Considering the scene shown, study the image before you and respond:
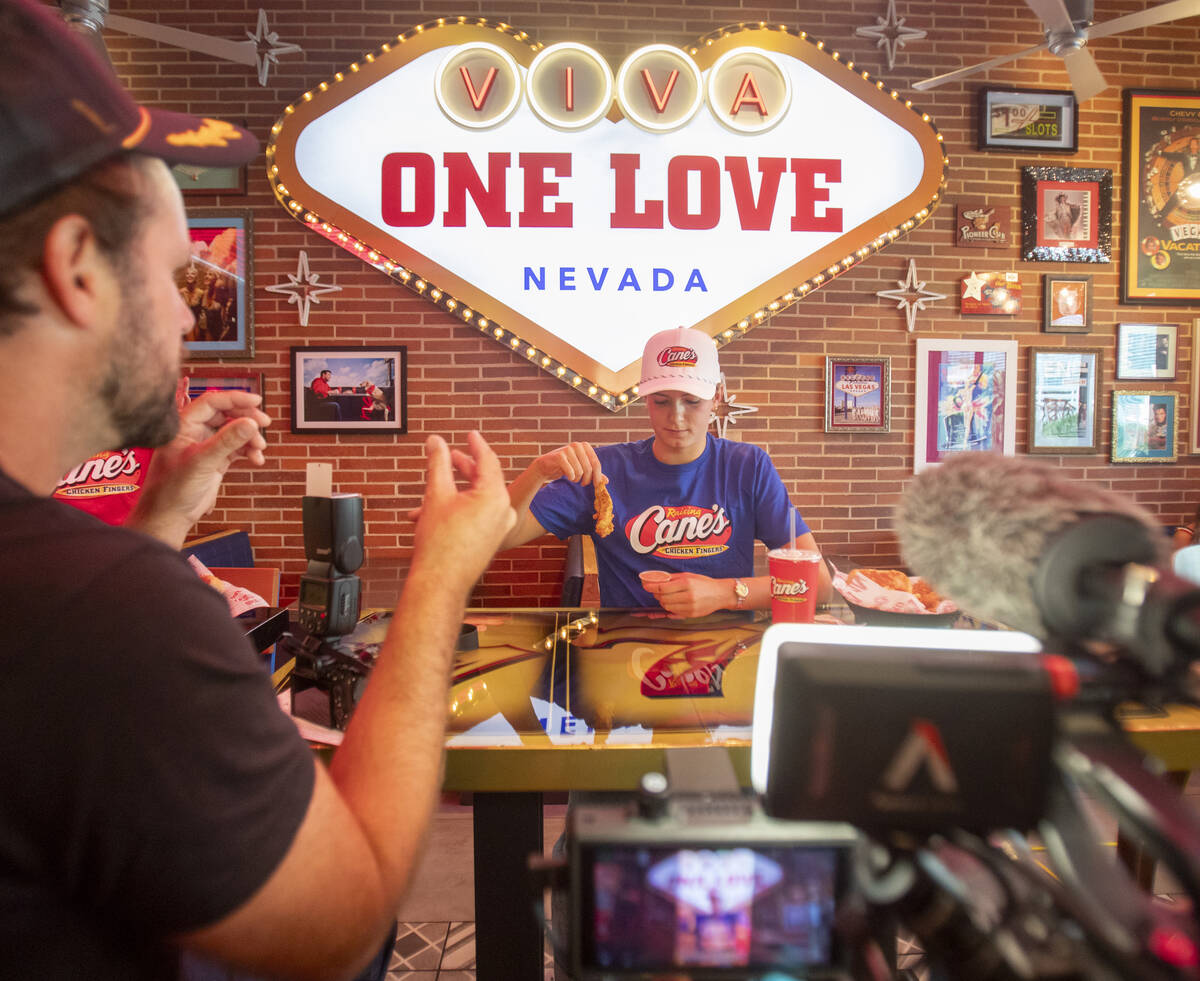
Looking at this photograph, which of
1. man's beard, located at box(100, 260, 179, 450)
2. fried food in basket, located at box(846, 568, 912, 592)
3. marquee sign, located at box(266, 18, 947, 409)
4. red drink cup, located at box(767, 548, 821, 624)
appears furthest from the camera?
marquee sign, located at box(266, 18, 947, 409)

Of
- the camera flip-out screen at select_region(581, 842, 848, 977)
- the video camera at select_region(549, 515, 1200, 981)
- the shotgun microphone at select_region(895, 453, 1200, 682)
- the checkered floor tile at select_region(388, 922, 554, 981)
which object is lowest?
the checkered floor tile at select_region(388, 922, 554, 981)

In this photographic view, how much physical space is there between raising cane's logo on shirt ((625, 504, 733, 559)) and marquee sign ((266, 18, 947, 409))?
52.3 inches

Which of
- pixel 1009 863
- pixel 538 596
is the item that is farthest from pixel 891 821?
pixel 538 596

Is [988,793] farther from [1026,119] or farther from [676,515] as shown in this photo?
[1026,119]

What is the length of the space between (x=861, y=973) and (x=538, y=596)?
10.4ft

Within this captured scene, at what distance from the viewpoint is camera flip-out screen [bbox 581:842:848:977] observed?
0.53 meters

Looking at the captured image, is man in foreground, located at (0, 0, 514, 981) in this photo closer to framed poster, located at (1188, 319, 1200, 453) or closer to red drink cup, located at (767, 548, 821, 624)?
red drink cup, located at (767, 548, 821, 624)

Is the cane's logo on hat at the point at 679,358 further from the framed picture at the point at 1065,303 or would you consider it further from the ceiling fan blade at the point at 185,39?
the framed picture at the point at 1065,303

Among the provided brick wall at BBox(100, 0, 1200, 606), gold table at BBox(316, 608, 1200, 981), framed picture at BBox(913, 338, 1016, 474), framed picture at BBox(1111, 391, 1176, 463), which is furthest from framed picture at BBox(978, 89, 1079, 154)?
gold table at BBox(316, 608, 1200, 981)

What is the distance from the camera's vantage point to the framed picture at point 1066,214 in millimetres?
3566

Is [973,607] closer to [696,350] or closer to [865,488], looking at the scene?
[696,350]

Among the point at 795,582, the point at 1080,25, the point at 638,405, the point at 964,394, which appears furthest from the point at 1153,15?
the point at 795,582

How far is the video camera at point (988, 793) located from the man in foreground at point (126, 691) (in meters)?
0.23

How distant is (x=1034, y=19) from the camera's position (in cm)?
357
